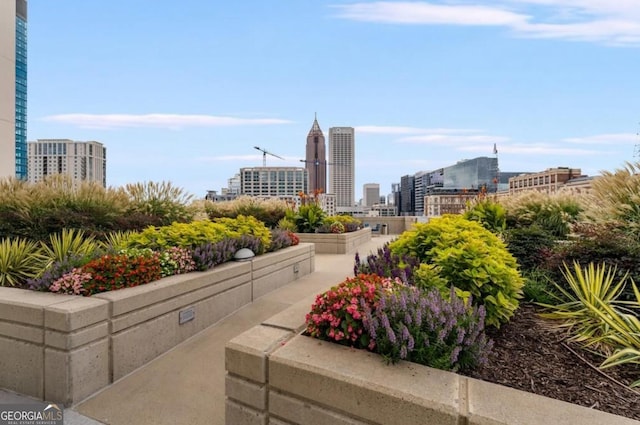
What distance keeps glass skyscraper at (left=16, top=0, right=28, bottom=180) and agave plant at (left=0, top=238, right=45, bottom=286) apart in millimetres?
15951

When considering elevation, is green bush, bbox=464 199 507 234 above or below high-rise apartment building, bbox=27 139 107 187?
below

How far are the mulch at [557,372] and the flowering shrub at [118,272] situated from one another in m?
2.82

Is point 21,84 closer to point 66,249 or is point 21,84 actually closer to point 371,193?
point 66,249

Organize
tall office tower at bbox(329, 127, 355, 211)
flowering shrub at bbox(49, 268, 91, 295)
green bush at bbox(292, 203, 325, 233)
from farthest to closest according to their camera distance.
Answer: tall office tower at bbox(329, 127, 355, 211)
green bush at bbox(292, 203, 325, 233)
flowering shrub at bbox(49, 268, 91, 295)

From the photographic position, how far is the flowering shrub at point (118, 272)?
2840 mm

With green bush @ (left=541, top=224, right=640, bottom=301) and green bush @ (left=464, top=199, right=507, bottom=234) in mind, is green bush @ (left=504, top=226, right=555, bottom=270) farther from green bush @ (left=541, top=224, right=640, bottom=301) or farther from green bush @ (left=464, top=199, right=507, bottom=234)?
green bush @ (left=464, top=199, right=507, bottom=234)

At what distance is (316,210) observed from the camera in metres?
10.8

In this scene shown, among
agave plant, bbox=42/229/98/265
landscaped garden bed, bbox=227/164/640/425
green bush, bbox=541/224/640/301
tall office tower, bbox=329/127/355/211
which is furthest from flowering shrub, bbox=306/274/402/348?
tall office tower, bbox=329/127/355/211

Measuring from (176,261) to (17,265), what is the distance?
156 cm

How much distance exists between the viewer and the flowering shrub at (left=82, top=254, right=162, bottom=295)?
2840 millimetres

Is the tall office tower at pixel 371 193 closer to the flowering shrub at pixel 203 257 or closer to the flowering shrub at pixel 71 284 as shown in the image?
the flowering shrub at pixel 203 257

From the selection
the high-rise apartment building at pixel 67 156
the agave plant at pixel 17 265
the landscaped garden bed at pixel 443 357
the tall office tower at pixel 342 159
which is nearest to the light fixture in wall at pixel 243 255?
the agave plant at pixel 17 265

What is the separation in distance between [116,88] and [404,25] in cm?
833

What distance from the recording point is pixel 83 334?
2.34m
